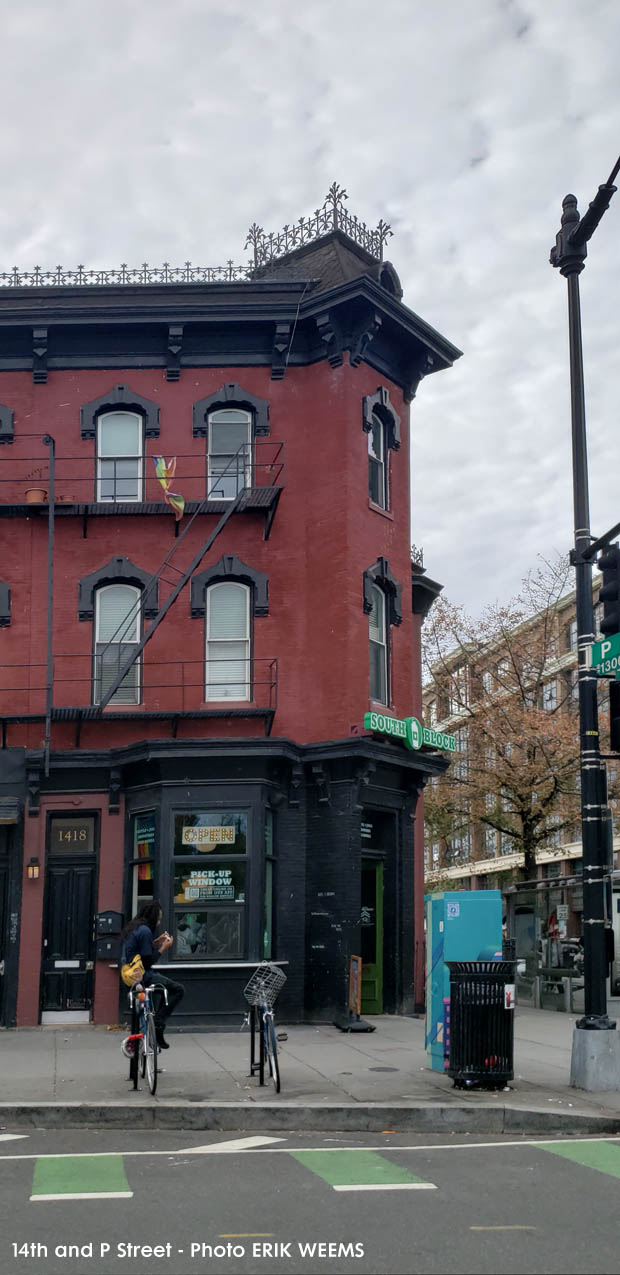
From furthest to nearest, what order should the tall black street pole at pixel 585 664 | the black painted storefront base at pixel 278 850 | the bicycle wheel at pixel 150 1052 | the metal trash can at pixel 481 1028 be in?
the black painted storefront base at pixel 278 850 < the tall black street pole at pixel 585 664 < the metal trash can at pixel 481 1028 < the bicycle wheel at pixel 150 1052

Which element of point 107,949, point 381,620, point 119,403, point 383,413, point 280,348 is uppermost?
point 280,348

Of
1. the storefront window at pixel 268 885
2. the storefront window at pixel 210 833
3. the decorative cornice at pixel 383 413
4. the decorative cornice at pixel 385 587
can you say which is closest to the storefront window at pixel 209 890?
the storefront window at pixel 210 833

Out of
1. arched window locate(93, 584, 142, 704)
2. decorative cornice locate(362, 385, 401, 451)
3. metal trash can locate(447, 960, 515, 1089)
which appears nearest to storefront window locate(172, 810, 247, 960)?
arched window locate(93, 584, 142, 704)

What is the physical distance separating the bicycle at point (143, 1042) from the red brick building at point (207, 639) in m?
5.95

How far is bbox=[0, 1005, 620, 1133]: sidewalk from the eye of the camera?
1097 centimetres

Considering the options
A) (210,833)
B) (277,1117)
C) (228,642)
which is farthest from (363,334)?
(277,1117)

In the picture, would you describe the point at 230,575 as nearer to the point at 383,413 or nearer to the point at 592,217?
the point at 383,413

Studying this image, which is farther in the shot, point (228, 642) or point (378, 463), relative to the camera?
point (378, 463)

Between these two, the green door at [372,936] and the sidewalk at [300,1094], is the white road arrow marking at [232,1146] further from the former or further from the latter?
the green door at [372,936]

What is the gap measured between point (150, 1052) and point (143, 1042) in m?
0.18

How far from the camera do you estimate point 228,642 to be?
20.4m

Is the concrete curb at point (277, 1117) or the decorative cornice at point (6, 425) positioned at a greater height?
the decorative cornice at point (6, 425)

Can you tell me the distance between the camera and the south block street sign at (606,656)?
12.4m

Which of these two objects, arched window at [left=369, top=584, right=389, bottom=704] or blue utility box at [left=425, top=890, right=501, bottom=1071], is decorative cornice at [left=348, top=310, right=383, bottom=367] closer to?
arched window at [left=369, top=584, right=389, bottom=704]
